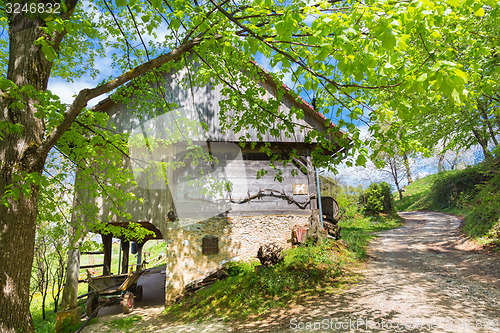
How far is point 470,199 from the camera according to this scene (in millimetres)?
14914

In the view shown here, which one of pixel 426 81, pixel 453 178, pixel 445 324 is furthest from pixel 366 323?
pixel 453 178

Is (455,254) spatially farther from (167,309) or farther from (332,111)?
(167,309)

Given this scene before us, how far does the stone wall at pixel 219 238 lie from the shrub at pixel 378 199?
502 inches

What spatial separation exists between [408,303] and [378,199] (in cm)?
1756

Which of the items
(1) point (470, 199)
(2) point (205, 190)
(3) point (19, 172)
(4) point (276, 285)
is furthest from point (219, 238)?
(1) point (470, 199)

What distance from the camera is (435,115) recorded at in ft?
35.5

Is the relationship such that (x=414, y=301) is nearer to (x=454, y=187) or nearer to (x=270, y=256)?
(x=270, y=256)

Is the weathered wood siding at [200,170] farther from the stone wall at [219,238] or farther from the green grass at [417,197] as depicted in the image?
the green grass at [417,197]

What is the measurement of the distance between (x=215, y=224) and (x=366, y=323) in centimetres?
686

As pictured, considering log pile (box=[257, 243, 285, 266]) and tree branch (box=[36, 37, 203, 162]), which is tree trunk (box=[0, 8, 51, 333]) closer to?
tree branch (box=[36, 37, 203, 162])

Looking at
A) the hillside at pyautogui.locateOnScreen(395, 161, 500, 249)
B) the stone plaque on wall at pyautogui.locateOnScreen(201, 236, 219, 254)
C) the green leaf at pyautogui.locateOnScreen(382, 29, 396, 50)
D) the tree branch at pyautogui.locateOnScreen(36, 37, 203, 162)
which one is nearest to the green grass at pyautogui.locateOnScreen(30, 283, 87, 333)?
the stone plaque on wall at pyautogui.locateOnScreen(201, 236, 219, 254)

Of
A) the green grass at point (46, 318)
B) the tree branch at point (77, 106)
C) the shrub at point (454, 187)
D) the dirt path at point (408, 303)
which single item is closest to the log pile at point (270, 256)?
the dirt path at point (408, 303)

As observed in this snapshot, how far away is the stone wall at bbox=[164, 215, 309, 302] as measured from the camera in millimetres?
10289

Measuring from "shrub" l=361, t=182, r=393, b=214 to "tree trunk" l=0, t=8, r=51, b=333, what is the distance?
2187 centimetres
